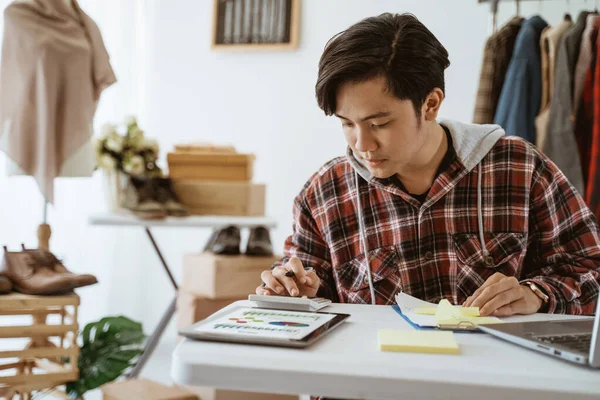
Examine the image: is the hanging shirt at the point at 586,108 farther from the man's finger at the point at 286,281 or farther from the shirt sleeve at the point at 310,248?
the man's finger at the point at 286,281

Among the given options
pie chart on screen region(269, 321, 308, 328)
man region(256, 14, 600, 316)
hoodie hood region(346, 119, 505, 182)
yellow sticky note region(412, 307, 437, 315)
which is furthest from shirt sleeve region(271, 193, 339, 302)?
pie chart on screen region(269, 321, 308, 328)

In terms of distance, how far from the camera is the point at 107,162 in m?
2.75

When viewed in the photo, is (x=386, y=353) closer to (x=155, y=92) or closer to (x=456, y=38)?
(x=456, y=38)

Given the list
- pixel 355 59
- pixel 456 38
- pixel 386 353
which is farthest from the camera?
pixel 456 38

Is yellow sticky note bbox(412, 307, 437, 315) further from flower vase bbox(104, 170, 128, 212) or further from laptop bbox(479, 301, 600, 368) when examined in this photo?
flower vase bbox(104, 170, 128, 212)

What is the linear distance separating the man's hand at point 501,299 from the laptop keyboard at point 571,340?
0.64 feet


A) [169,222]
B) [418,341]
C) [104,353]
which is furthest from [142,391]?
[418,341]

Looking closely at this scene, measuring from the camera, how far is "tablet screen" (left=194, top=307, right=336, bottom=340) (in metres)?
0.81

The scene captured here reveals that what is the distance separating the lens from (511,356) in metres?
0.78

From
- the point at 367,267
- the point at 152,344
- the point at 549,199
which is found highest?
the point at 549,199

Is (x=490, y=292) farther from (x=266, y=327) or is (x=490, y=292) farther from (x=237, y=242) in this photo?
(x=237, y=242)

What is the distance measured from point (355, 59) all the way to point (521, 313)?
0.50 m

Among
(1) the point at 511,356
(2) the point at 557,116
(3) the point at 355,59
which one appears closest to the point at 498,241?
(3) the point at 355,59

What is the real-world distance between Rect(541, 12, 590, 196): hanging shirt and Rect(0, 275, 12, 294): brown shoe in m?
1.74
